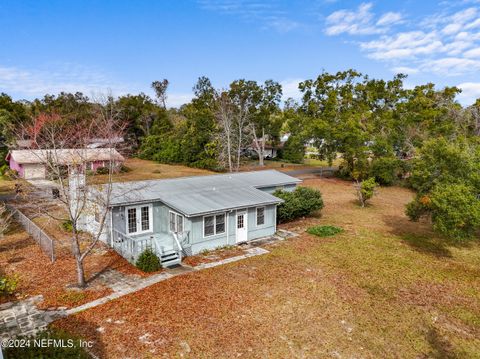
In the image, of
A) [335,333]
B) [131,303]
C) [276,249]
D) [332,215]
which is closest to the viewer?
[335,333]

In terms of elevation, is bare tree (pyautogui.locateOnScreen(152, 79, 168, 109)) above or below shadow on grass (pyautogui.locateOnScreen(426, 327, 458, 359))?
above

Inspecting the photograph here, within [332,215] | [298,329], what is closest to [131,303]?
[298,329]

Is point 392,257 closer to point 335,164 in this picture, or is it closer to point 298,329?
point 298,329

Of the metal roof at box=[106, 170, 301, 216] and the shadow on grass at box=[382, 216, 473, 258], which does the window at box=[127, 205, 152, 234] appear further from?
the shadow on grass at box=[382, 216, 473, 258]

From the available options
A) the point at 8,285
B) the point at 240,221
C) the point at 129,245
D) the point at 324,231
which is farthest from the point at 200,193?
the point at 8,285

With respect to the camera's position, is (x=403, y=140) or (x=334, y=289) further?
(x=403, y=140)

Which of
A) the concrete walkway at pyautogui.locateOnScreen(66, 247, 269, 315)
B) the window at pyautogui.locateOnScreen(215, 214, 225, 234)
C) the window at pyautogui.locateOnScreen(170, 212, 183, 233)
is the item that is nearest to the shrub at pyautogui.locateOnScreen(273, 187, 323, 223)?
the concrete walkway at pyautogui.locateOnScreen(66, 247, 269, 315)

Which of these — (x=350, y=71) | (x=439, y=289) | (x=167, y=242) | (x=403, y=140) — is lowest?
(x=439, y=289)
